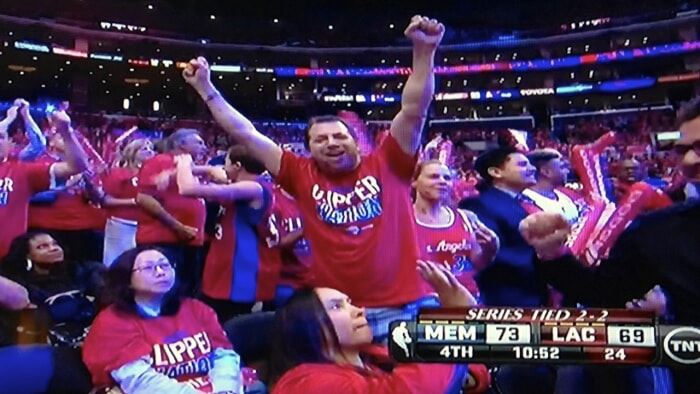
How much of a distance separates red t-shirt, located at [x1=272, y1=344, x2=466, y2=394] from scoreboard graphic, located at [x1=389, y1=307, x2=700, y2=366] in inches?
30.7

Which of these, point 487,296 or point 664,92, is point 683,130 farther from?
point 664,92

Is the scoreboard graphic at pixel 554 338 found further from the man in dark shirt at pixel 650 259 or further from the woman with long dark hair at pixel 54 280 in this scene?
the woman with long dark hair at pixel 54 280

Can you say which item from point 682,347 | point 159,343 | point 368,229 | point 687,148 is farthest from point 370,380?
point 159,343

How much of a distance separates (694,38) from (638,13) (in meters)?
3.31

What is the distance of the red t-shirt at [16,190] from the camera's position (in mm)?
4660

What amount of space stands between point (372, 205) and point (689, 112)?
1.20 metres

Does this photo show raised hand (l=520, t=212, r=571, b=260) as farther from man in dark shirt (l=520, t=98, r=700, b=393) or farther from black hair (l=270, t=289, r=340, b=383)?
black hair (l=270, t=289, r=340, b=383)

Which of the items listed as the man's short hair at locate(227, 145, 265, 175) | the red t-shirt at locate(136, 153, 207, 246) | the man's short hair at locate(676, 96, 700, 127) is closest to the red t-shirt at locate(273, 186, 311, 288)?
the man's short hair at locate(227, 145, 265, 175)

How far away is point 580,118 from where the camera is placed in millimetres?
36938

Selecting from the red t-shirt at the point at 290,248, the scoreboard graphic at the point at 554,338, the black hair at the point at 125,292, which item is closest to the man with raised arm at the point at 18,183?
the red t-shirt at the point at 290,248

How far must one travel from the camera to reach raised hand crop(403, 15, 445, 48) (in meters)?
2.72

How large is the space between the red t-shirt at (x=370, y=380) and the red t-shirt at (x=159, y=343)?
109 centimetres

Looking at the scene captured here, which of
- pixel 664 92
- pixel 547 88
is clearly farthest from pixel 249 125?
pixel 547 88

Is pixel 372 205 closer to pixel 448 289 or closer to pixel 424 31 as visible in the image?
pixel 424 31
